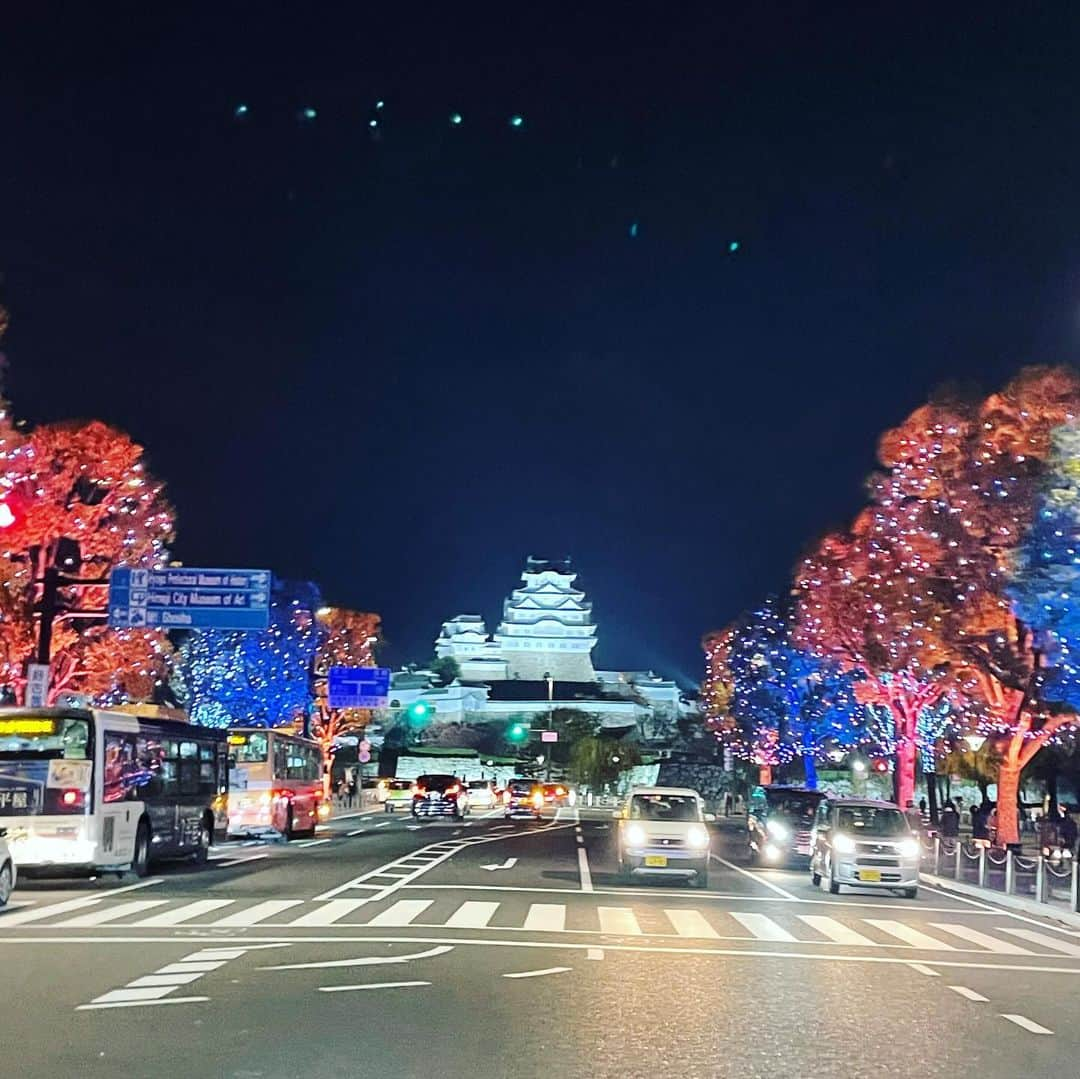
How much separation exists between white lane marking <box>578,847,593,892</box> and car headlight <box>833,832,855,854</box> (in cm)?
435

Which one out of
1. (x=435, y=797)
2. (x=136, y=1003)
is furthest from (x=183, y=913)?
(x=435, y=797)

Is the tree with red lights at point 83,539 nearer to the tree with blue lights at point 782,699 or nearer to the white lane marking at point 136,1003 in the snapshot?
the white lane marking at point 136,1003

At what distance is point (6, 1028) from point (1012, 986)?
29.6 feet

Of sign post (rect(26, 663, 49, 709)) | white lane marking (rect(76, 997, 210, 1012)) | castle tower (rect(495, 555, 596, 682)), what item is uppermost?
castle tower (rect(495, 555, 596, 682))

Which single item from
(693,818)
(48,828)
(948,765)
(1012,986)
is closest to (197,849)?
(48,828)

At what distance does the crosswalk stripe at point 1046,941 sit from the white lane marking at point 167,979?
10.4 m

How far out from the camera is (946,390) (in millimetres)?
35812

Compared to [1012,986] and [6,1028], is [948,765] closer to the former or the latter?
[1012,986]

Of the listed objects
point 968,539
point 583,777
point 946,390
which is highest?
point 946,390

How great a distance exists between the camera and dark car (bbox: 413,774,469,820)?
52562 mm

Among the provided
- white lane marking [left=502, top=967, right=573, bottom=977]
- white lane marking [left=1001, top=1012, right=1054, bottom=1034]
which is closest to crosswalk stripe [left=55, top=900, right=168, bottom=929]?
white lane marking [left=502, top=967, right=573, bottom=977]

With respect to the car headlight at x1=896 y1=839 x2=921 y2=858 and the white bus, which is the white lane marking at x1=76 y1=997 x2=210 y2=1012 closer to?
the white bus

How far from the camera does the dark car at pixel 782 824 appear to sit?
108 feet

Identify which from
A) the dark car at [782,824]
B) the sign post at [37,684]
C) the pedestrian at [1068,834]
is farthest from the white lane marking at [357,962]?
the pedestrian at [1068,834]
